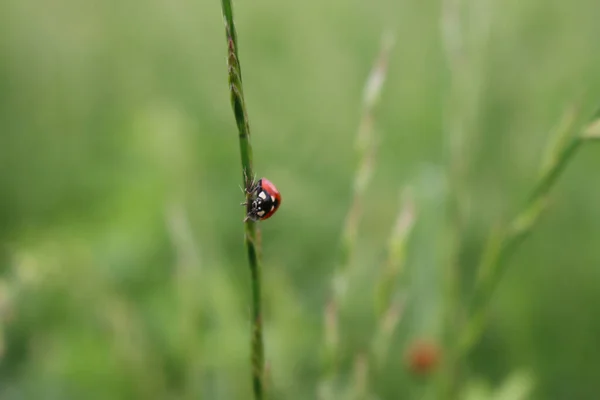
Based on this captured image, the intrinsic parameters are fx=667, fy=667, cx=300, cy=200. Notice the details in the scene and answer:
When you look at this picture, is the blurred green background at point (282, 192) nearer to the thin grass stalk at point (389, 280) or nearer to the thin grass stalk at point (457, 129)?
the thin grass stalk at point (457, 129)

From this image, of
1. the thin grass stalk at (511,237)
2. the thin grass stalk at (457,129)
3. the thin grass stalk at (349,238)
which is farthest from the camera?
the thin grass stalk at (457,129)

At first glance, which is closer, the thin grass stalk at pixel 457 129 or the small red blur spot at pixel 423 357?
the thin grass stalk at pixel 457 129

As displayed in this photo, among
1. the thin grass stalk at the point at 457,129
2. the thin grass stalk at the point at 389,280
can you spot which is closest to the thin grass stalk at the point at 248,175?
the thin grass stalk at the point at 389,280

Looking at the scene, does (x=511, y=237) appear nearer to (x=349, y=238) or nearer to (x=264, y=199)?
(x=349, y=238)

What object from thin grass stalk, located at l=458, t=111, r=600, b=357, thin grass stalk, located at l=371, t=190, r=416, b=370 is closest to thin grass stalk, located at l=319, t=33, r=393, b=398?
thin grass stalk, located at l=371, t=190, r=416, b=370

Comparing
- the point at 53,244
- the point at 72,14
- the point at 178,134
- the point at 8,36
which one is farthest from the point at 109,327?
the point at 72,14

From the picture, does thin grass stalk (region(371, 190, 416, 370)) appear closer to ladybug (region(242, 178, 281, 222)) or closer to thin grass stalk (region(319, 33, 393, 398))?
thin grass stalk (region(319, 33, 393, 398))

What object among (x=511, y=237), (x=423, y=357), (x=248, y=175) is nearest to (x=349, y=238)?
(x=511, y=237)
